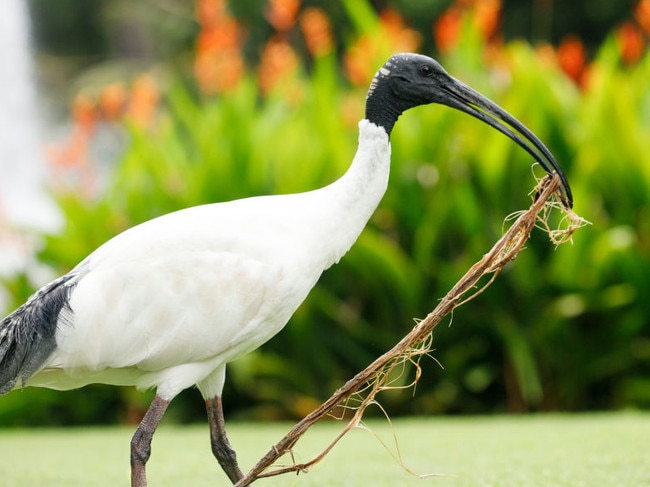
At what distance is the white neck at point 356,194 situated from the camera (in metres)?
3.27

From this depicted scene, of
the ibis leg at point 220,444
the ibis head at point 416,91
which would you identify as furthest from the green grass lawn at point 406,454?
the ibis head at point 416,91

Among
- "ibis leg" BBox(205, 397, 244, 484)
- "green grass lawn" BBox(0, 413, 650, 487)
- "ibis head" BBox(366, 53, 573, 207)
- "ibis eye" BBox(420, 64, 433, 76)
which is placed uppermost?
"ibis eye" BBox(420, 64, 433, 76)

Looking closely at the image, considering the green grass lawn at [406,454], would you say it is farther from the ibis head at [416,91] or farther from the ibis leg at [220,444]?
the ibis head at [416,91]

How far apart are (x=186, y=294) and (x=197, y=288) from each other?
4 cm

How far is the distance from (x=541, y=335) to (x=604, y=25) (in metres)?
11.1

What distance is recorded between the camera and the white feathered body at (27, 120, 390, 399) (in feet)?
10.4

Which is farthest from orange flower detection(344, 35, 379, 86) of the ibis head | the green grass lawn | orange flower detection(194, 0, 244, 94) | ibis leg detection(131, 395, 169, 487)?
ibis leg detection(131, 395, 169, 487)

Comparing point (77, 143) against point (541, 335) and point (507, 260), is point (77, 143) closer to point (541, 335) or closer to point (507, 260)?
point (541, 335)

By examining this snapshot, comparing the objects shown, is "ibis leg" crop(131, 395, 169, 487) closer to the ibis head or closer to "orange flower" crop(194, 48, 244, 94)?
the ibis head

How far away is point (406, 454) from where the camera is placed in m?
4.48

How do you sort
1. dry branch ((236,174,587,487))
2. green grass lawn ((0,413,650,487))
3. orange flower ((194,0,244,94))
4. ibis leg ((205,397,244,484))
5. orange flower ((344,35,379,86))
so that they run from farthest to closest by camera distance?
orange flower ((194,0,244,94)) → orange flower ((344,35,379,86)) → green grass lawn ((0,413,650,487)) → ibis leg ((205,397,244,484)) → dry branch ((236,174,587,487))

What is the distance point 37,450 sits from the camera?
17.1ft

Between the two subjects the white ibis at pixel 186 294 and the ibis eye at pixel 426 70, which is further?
the ibis eye at pixel 426 70

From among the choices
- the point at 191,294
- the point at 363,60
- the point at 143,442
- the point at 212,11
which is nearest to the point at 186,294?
the point at 191,294
